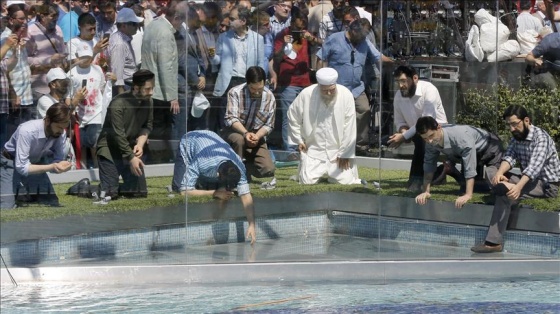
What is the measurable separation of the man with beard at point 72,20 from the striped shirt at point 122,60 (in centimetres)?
36

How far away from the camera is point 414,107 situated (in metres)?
9.82

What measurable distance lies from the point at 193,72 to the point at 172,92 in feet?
0.79

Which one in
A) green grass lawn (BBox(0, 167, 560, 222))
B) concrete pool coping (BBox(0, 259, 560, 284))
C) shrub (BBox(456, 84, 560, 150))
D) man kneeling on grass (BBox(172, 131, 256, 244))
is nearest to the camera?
concrete pool coping (BBox(0, 259, 560, 284))

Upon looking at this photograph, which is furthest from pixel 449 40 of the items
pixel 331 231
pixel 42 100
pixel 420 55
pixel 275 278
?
pixel 42 100

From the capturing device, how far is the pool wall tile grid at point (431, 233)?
9.68m

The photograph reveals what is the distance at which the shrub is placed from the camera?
9.98 metres

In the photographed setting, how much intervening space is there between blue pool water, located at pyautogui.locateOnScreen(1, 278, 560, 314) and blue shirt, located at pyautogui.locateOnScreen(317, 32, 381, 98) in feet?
5.67

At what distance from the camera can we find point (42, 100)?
949 centimetres

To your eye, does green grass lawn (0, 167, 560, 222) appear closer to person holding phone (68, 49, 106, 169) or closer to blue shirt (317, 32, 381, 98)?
person holding phone (68, 49, 106, 169)

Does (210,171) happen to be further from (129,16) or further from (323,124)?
(129,16)

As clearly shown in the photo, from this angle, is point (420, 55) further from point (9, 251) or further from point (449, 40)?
point (9, 251)

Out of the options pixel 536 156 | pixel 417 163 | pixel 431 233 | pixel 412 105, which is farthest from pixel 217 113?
pixel 536 156

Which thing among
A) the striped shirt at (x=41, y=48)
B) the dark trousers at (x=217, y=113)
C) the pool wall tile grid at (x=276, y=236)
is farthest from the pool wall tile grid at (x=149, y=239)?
the striped shirt at (x=41, y=48)

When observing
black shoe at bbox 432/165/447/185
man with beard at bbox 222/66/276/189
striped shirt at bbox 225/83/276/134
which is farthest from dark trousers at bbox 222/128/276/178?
black shoe at bbox 432/165/447/185
